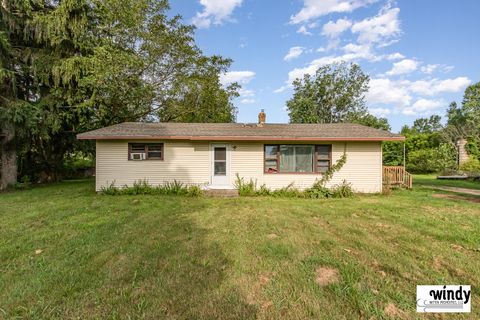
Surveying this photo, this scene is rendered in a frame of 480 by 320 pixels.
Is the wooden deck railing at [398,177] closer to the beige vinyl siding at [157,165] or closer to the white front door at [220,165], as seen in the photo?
the white front door at [220,165]

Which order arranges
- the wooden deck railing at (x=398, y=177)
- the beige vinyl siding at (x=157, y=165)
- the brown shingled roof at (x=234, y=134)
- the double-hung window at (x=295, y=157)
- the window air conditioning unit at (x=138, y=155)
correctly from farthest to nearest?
1. the wooden deck railing at (x=398, y=177)
2. the double-hung window at (x=295, y=157)
3. the window air conditioning unit at (x=138, y=155)
4. the beige vinyl siding at (x=157, y=165)
5. the brown shingled roof at (x=234, y=134)

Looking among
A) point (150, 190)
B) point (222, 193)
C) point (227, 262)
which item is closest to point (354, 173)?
point (222, 193)

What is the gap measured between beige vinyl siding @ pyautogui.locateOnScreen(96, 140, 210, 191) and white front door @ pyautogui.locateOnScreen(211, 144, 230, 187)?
0.82ft

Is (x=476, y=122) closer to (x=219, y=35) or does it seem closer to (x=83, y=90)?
(x=219, y=35)

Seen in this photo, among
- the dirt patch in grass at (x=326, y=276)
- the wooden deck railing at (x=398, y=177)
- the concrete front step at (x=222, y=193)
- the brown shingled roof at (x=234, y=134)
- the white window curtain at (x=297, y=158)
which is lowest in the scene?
the dirt patch in grass at (x=326, y=276)

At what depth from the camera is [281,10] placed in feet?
41.5

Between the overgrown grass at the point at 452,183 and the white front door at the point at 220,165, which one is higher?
the white front door at the point at 220,165

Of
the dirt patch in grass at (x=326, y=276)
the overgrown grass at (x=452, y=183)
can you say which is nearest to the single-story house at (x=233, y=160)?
the overgrown grass at (x=452, y=183)

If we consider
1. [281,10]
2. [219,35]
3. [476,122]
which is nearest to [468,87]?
[476,122]

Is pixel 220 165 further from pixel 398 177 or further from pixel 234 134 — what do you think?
pixel 398 177

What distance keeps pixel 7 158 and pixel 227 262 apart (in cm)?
1340

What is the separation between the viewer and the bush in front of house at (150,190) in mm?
9031

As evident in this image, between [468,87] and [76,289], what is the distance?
4235cm

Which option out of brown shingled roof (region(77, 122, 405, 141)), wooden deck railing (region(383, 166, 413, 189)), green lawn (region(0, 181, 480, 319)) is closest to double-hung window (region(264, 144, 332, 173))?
brown shingled roof (region(77, 122, 405, 141))
